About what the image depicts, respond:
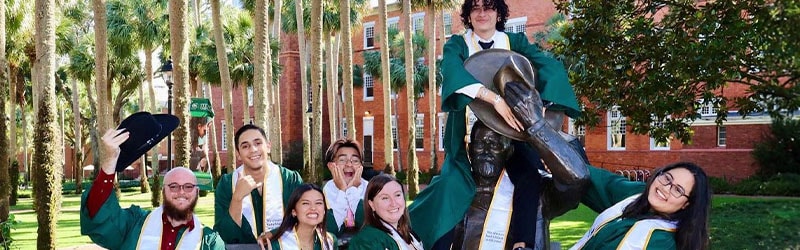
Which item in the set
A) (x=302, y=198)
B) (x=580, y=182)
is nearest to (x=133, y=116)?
(x=302, y=198)

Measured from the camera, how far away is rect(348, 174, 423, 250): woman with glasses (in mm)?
3945

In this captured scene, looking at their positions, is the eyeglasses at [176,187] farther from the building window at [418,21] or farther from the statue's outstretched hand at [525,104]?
the building window at [418,21]

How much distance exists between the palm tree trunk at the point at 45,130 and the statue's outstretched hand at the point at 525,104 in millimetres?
9038

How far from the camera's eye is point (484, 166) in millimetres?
3934

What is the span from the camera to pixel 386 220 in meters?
4.03

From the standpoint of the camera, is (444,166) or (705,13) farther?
(705,13)

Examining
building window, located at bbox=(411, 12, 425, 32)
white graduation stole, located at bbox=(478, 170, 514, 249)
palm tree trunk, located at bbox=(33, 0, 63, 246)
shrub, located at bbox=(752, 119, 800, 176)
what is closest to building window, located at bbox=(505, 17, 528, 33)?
building window, located at bbox=(411, 12, 425, 32)

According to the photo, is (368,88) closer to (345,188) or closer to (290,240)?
(345,188)

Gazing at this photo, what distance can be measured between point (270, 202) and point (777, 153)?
24938 mm

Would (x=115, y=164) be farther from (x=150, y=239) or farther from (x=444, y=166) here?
(x=444, y=166)

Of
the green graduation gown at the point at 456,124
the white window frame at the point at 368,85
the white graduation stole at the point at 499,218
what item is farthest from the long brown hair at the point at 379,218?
the white window frame at the point at 368,85

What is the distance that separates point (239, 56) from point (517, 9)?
538 inches

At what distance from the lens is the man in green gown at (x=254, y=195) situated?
464 cm

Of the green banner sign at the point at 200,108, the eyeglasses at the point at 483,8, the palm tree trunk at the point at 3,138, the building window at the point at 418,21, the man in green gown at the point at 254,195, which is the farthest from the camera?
the building window at the point at 418,21
